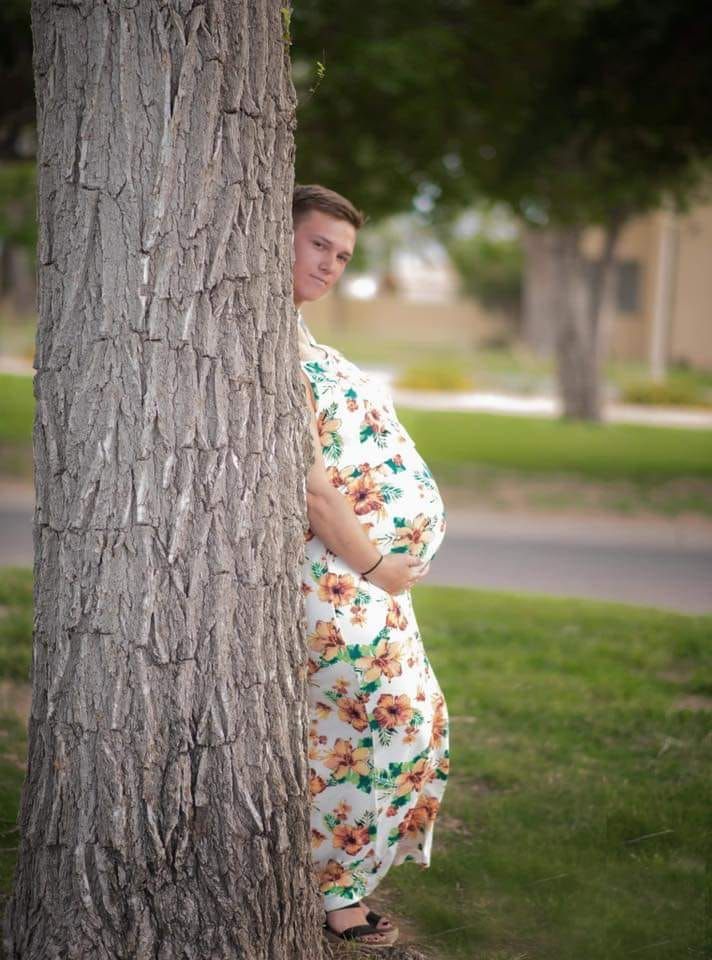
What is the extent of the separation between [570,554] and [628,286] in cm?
2953

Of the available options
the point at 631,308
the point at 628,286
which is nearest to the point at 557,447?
the point at 628,286

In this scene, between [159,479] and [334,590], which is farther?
[334,590]

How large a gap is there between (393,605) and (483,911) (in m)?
1.14

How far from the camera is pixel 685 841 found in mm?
4031

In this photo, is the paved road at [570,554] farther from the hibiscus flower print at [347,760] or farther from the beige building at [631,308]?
the beige building at [631,308]

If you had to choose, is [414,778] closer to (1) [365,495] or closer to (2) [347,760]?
(2) [347,760]

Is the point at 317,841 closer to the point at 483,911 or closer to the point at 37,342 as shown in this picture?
the point at 483,911

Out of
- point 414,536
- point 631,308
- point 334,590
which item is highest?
point 631,308

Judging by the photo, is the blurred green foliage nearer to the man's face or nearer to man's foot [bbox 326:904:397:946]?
the man's face

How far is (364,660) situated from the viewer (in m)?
3.02

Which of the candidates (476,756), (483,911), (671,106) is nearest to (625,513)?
(671,106)

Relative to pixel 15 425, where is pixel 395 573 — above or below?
above

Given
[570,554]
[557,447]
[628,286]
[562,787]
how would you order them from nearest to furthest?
[562,787] < [570,554] < [557,447] < [628,286]

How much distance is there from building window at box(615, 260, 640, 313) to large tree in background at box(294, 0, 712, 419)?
77.7 ft
